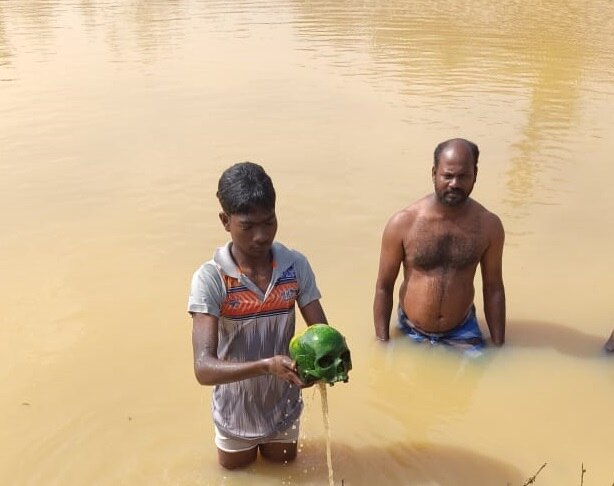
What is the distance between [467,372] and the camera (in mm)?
3898

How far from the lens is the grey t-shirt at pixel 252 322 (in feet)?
7.98

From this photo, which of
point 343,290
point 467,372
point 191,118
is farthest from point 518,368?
point 191,118

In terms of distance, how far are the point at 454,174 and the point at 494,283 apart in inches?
29.0

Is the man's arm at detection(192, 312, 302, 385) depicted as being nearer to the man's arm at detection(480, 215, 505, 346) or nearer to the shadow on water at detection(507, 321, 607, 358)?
the man's arm at detection(480, 215, 505, 346)

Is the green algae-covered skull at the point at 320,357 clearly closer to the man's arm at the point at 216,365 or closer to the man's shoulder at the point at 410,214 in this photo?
the man's arm at the point at 216,365

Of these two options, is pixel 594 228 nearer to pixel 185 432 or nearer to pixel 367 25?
pixel 185 432

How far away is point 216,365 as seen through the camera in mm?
2342

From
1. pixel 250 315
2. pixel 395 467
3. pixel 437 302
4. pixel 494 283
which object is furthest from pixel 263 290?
pixel 494 283

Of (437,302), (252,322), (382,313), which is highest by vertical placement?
(252,322)

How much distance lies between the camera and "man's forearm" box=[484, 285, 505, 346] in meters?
3.88

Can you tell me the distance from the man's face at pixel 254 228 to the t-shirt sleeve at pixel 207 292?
0.52 feet

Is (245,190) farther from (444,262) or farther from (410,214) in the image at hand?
(444,262)

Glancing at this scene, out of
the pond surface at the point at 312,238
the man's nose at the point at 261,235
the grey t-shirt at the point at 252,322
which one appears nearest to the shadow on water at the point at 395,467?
the pond surface at the point at 312,238

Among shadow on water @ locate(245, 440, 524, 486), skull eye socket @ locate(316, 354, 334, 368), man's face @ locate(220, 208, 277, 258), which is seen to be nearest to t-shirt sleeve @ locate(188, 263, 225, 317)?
man's face @ locate(220, 208, 277, 258)
